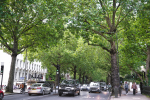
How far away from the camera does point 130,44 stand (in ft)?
91.8

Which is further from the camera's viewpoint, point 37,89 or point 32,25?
point 32,25

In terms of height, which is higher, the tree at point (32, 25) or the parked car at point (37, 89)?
the tree at point (32, 25)

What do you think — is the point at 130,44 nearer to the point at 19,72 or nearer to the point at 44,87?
the point at 44,87

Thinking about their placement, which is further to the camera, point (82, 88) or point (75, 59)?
point (82, 88)

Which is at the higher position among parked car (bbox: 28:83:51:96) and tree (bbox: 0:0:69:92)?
tree (bbox: 0:0:69:92)

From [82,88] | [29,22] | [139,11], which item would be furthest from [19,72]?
[139,11]

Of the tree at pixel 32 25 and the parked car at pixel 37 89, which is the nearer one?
the tree at pixel 32 25

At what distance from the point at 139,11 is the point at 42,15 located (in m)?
11.2

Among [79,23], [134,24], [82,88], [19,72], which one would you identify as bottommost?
[82,88]

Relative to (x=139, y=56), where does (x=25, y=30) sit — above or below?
above

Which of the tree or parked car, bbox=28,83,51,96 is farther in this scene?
parked car, bbox=28,83,51,96

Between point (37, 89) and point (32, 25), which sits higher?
point (32, 25)

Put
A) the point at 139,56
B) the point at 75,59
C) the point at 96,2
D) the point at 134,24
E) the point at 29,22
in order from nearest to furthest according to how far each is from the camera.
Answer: the point at 96,2
the point at 29,22
the point at 134,24
the point at 139,56
the point at 75,59

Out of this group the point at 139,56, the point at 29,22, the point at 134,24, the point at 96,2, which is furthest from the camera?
the point at 139,56
